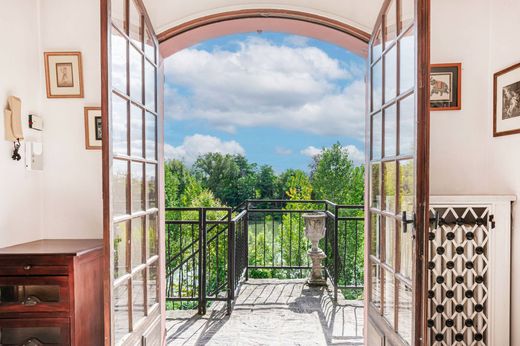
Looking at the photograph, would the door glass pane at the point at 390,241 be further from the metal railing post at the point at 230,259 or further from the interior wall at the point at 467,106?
the metal railing post at the point at 230,259

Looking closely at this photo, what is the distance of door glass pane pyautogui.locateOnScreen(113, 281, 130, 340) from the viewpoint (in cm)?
183

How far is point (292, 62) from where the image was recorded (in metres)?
8.02

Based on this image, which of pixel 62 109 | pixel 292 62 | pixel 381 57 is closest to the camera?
pixel 381 57

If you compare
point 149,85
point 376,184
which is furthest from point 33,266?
point 376,184

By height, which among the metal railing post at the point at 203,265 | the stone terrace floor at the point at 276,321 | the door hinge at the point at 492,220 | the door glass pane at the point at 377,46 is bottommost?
the stone terrace floor at the point at 276,321

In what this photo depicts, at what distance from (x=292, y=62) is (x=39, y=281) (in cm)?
701

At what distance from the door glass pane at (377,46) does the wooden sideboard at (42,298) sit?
204 centimetres

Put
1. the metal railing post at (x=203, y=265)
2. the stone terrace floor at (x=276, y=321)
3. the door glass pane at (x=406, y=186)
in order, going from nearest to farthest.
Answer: the door glass pane at (x=406, y=186), the stone terrace floor at (x=276, y=321), the metal railing post at (x=203, y=265)

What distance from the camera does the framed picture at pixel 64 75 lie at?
2.52 meters

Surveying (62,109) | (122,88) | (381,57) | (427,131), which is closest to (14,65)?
(62,109)

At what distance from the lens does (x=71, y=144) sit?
8.30ft

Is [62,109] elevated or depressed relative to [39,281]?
elevated

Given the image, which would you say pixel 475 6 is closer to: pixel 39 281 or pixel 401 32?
pixel 401 32

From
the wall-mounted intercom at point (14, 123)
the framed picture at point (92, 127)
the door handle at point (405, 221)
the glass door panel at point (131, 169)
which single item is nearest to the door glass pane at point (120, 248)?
the glass door panel at point (131, 169)
